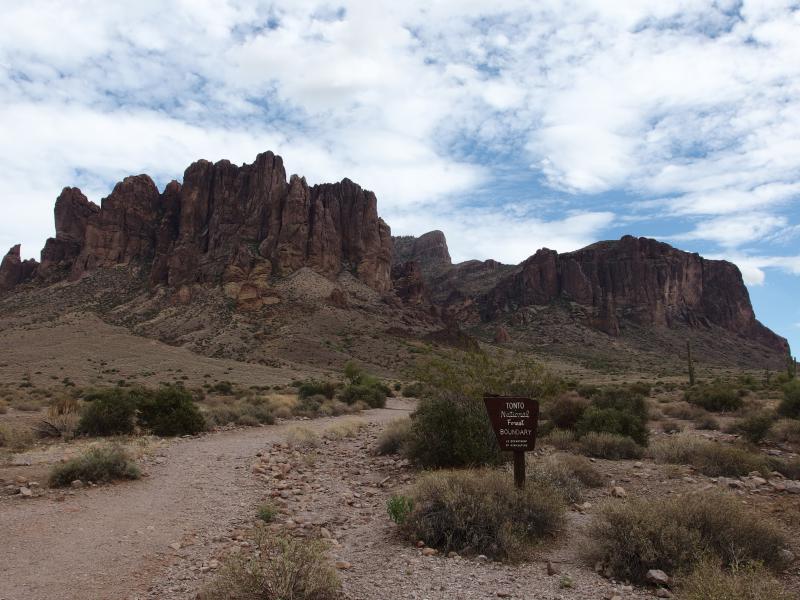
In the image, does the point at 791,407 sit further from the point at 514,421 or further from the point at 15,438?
the point at 15,438

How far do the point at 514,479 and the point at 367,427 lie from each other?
15.7 meters

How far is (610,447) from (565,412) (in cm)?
469

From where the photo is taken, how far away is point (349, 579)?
6.13m

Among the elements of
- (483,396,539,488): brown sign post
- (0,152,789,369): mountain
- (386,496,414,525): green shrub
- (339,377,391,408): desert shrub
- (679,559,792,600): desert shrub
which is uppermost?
(0,152,789,369): mountain

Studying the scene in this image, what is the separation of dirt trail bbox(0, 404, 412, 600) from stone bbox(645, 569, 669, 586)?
18.2 ft

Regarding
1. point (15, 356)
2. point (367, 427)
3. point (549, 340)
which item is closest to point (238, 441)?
point (367, 427)

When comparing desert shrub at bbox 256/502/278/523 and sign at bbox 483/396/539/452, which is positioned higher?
sign at bbox 483/396/539/452

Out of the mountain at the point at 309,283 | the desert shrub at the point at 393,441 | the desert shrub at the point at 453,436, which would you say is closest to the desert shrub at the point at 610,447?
the desert shrub at the point at 453,436

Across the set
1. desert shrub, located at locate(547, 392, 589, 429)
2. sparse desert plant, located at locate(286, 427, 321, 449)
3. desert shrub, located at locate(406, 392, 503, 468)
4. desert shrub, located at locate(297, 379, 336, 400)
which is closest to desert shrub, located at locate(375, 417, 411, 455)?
desert shrub, located at locate(406, 392, 503, 468)

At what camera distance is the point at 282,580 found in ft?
17.1

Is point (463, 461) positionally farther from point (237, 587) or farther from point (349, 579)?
point (237, 587)

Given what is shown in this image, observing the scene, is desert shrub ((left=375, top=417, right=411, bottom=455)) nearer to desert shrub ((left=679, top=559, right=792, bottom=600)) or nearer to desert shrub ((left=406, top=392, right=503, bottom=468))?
desert shrub ((left=406, top=392, right=503, bottom=468))

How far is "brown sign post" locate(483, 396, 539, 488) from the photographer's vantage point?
8.35 metres

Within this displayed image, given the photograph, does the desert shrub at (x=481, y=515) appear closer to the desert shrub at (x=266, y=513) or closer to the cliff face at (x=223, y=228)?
the desert shrub at (x=266, y=513)
